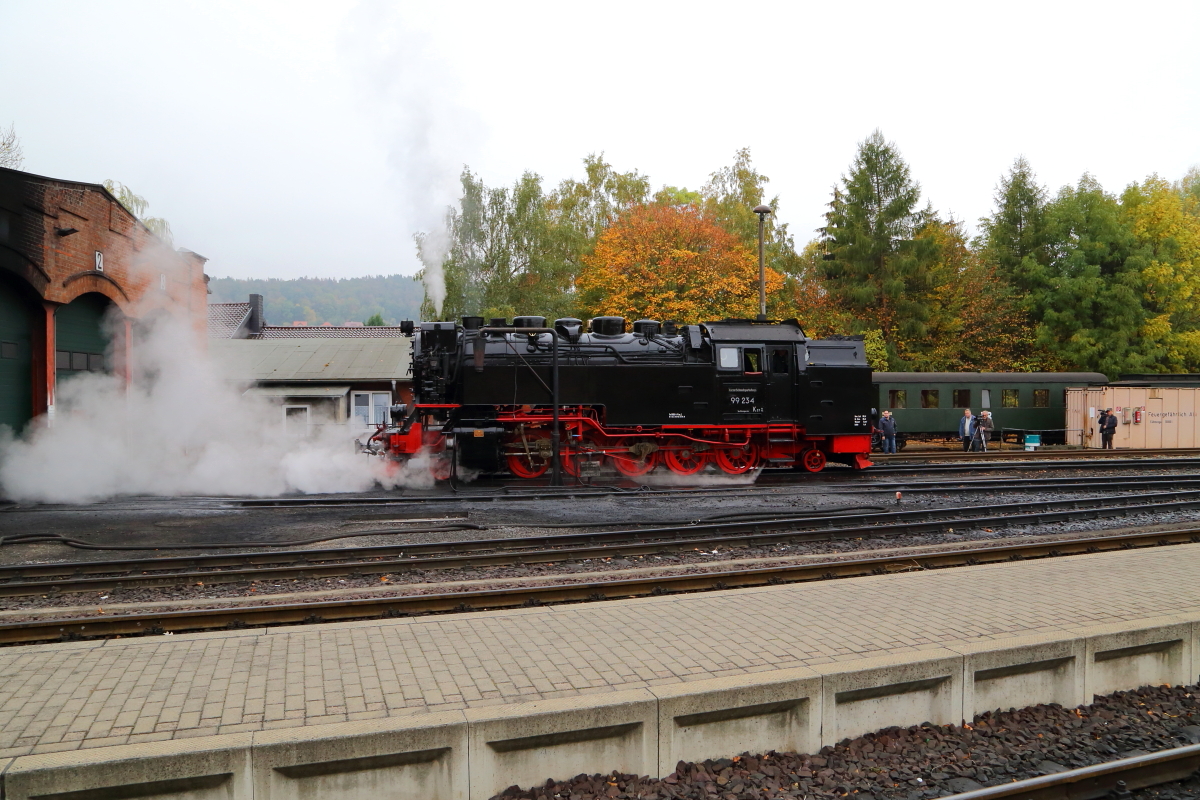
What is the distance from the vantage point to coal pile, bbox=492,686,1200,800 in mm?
4223

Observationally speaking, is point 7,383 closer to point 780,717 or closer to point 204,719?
point 204,719

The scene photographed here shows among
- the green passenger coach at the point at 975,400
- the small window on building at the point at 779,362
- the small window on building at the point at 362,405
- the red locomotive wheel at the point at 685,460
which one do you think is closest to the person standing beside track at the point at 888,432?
the green passenger coach at the point at 975,400

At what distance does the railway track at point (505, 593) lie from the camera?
648 centimetres

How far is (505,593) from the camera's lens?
→ 7184mm

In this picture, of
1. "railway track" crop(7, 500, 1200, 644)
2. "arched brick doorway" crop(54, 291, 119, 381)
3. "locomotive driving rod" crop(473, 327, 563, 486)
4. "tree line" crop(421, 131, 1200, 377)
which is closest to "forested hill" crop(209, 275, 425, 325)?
"tree line" crop(421, 131, 1200, 377)

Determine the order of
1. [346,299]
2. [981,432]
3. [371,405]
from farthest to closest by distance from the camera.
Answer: [346,299] → [371,405] → [981,432]

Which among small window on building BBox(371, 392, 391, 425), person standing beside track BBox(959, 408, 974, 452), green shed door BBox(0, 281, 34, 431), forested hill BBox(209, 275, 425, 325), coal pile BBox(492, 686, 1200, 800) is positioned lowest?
coal pile BBox(492, 686, 1200, 800)

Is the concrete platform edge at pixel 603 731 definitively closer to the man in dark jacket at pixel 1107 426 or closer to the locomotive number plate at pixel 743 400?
the locomotive number plate at pixel 743 400

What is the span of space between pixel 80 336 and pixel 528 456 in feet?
36.7

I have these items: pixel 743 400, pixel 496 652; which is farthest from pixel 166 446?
pixel 496 652

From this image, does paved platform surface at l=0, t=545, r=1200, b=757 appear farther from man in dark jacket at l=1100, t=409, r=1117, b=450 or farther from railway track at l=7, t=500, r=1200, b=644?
man in dark jacket at l=1100, t=409, r=1117, b=450

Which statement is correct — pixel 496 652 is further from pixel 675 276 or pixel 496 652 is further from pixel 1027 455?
pixel 675 276

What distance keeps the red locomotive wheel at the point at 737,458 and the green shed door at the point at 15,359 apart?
49.7ft

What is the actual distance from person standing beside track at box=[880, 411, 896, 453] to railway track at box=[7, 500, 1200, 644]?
1414 cm
